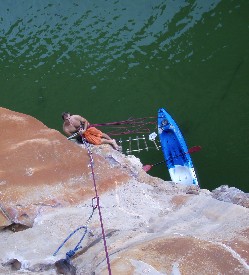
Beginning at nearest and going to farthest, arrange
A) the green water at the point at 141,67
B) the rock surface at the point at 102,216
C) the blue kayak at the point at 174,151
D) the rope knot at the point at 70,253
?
the rock surface at the point at 102,216, the rope knot at the point at 70,253, the blue kayak at the point at 174,151, the green water at the point at 141,67

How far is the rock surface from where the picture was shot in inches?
163

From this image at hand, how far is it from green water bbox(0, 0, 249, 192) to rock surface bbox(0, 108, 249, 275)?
11.2ft

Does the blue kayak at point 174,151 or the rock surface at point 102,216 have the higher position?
the blue kayak at point 174,151

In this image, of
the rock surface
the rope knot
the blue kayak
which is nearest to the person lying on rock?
the rock surface

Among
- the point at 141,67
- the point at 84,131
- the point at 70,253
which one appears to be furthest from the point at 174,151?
the point at 70,253

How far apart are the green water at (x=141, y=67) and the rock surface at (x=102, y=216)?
11.2ft

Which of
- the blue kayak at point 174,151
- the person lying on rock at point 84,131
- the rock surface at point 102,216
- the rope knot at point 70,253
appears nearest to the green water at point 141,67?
the blue kayak at point 174,151

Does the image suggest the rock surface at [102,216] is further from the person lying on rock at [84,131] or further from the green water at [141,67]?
the green water at [141,67]

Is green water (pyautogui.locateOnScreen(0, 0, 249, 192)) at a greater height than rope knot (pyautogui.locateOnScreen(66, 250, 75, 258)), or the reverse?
green water (pyautogui.locateOnScreen(0, 0, 249, 192))

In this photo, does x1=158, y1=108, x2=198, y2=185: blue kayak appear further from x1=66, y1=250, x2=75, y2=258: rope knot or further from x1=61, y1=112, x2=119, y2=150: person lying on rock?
x1=66, y1=250, x2=75, y2=258: rope knot

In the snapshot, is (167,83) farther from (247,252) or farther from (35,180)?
(247,252)

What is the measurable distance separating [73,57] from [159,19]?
3.04 meters

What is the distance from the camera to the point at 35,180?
659 cm

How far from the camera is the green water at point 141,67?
10961 millimetres
